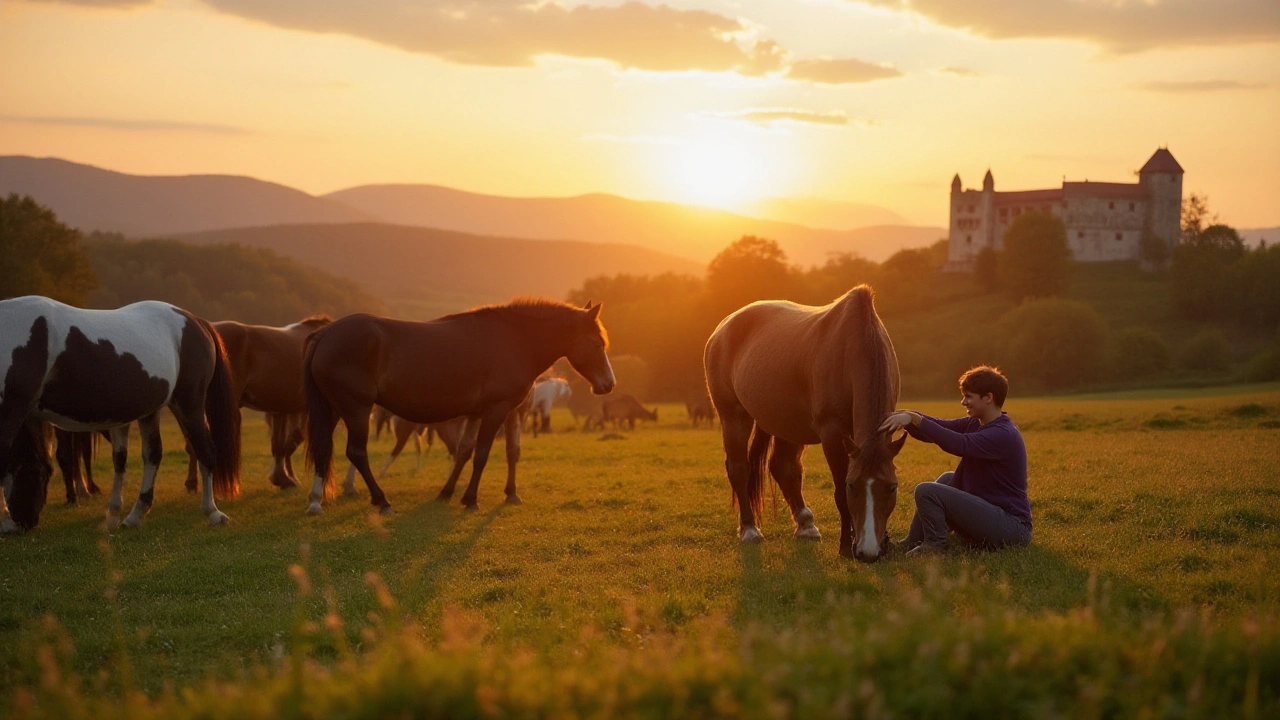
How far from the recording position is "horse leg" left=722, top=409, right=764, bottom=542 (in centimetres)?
1034

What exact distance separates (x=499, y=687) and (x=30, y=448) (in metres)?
9.77

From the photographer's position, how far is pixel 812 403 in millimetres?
9133

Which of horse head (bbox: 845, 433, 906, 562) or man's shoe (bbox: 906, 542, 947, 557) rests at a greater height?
horse head (bbox: 845, 433, 906, 562)

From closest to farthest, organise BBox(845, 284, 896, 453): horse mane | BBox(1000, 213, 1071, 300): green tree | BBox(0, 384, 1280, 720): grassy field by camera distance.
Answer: BBox(0, 384, 1280, 720): grassy field < BBox(845, 284, 896, 453): horse mane < BBox(1000, 213, 1071, 300): green tree

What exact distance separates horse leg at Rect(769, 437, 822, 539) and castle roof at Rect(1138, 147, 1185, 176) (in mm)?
124283

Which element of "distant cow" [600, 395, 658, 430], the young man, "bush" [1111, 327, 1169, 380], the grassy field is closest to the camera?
the grassy field

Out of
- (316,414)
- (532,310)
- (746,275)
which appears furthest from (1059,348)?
(316,414)

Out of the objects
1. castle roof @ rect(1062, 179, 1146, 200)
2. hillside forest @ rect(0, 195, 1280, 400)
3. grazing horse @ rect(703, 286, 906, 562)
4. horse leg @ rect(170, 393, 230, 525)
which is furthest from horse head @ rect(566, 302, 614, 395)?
castle roof @ rect(1062, 179, 1146, 200)

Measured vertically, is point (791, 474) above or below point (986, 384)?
below

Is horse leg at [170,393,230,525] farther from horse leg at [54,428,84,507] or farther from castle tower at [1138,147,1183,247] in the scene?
castle tower at [1138,147,1183,247]

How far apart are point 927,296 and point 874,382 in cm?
9467

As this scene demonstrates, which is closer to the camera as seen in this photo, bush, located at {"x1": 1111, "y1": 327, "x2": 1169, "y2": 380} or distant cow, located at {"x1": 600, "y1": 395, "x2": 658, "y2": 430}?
distant cow, located at {"x1": 600, "y1": 395, "x2": 658, "y2": 430}

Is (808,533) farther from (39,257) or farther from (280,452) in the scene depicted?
(39,257)

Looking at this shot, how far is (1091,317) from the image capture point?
2554 inches
